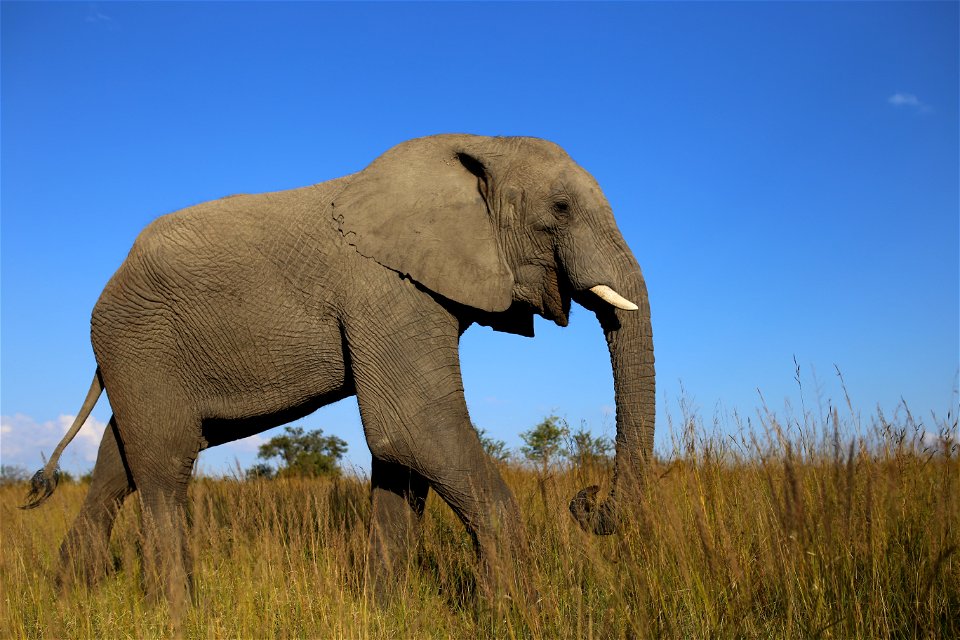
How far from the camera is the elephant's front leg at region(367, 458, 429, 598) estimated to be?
18.0 ft

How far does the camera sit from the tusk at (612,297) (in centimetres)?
512

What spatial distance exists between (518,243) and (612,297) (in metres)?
0.73

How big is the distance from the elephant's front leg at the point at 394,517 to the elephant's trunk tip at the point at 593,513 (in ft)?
3.94

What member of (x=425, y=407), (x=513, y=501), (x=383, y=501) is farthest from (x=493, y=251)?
(x=383, y=501)

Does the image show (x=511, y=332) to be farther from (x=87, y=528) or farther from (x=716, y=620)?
(x=87, y=528)

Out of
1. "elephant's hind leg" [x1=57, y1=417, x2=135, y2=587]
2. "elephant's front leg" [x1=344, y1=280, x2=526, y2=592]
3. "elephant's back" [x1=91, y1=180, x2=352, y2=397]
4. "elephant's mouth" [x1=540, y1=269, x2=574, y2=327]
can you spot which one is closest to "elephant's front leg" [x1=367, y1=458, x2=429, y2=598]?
"elephant's front leg" [x1=344, y1=280, x2=526, y2=592]

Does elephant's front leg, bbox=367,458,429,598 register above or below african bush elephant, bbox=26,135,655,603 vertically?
below

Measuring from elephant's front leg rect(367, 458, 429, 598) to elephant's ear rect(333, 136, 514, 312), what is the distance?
4.48ft

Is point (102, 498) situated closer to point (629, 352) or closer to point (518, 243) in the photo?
point (518, 243)

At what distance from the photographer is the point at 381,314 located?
520 centimetres

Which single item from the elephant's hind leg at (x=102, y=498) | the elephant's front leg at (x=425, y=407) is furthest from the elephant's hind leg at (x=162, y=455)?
the elephant's front leg at (x=425, y=407)

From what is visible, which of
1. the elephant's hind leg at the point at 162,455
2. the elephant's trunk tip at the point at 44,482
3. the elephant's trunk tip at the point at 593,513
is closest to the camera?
the elephant's trunk tip at the point at 593,513

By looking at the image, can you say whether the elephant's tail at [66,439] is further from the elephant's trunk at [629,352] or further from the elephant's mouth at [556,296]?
the elephant's trunk at [629,352]

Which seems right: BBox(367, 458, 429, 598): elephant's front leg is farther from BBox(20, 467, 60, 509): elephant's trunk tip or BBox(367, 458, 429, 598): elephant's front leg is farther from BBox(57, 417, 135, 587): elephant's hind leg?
BBox(20, 467, 60, 509): elephant's trunk tip
